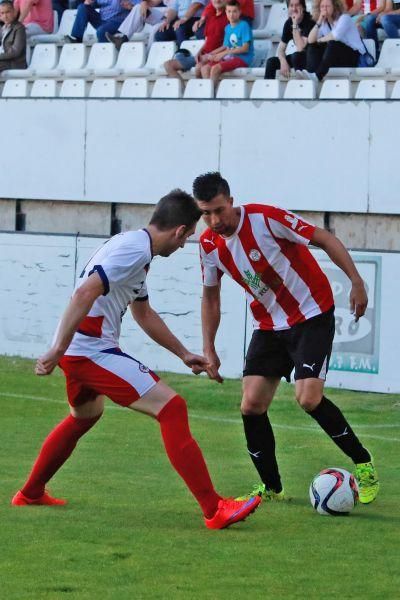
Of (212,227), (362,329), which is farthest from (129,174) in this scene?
(212,227)

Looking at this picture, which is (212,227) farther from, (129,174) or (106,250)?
(129,174)

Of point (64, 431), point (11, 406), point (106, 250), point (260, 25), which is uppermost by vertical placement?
point (260, 25)

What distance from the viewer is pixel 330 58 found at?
15938mm

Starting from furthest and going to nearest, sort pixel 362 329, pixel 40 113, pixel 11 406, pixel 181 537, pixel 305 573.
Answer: pixel 40 113
pixel 362 329
pixel 11 406
pixel 181 537
pixel 305 573

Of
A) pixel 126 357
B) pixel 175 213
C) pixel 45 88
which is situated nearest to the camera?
pixel 175 213

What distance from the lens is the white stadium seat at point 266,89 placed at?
16.3 m

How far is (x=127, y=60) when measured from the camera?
18906 mm

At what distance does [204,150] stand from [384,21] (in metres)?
2.78

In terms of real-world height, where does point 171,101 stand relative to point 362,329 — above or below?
above

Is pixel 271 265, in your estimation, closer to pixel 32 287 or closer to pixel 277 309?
pixel 277 309

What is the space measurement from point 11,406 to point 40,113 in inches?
242

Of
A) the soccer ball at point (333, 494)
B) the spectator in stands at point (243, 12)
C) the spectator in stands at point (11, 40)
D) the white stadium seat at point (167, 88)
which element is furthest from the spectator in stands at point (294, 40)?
the soccer ball at point (333, 494)

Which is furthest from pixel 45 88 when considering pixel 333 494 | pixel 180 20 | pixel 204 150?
pixel 333 494

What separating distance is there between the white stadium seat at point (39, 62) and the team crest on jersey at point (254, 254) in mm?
12643
